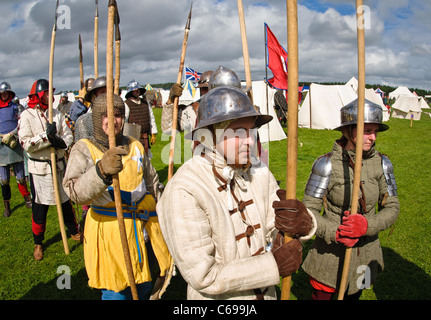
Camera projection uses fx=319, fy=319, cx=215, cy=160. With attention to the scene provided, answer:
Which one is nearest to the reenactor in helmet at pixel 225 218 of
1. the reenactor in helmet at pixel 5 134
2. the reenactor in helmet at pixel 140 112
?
the reenactor in helmet at pixel 140 112

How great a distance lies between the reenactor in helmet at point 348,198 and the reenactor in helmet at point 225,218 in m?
0.78

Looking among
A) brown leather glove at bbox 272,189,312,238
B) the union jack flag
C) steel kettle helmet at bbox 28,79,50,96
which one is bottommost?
brown leather glove at bbox 272,189,312,238

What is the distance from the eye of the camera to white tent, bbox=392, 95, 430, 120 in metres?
27.8

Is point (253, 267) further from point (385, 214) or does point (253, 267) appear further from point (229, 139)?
point (385, 214)

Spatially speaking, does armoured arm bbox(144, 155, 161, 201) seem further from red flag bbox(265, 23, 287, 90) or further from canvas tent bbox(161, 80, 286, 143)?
canvas tent bbox(161, 80, 286, 143)

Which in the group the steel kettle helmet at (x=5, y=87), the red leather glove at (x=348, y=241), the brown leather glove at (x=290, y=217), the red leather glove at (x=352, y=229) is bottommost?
the red leather glove at (x=348, y=241)

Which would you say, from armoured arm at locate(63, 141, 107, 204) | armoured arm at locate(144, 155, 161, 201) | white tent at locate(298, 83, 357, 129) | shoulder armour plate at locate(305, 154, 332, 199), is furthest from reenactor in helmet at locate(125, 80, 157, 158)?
A: white tent at locate(298, 83, 357, 129)

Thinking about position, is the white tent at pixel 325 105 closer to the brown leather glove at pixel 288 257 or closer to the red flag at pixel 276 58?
the red flag at pixel 276 58

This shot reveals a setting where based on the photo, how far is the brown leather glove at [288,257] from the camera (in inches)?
65.7

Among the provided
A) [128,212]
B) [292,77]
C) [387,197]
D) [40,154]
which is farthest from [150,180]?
[40,154]

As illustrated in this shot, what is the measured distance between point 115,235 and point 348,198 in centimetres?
194

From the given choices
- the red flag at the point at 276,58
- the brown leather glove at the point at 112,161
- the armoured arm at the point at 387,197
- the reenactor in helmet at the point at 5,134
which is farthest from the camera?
the red flag at the point at 276,58

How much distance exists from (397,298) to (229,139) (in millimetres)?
3473

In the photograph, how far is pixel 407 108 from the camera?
28.7m
